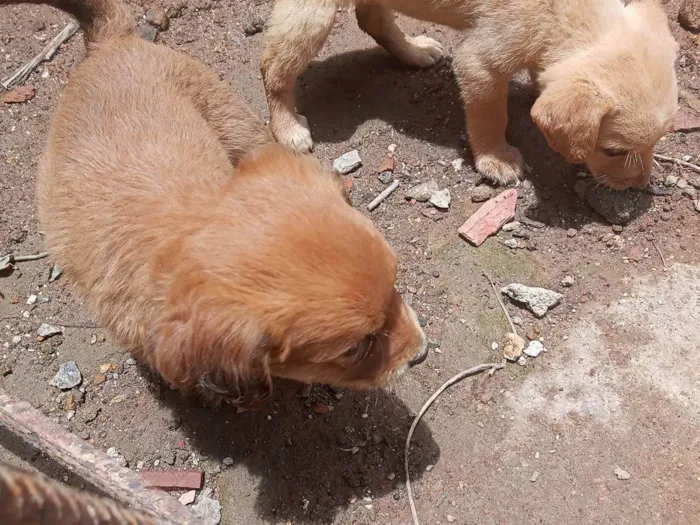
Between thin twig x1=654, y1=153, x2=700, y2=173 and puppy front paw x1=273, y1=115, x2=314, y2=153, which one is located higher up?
puppy front paw x1=273, y1=115, x2=314, y2=153

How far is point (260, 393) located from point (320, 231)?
0.73m

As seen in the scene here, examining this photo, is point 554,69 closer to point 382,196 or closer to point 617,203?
point 617,203

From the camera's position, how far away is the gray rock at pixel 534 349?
11.9 feet

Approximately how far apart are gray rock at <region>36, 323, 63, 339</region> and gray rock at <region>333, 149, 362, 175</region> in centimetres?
227

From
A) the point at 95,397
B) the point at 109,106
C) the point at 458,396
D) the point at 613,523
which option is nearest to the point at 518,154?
the point at 458,396

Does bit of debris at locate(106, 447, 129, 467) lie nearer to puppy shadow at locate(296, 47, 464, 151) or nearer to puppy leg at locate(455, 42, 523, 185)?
puppy shadow at locate(296, 47, 464, 151)

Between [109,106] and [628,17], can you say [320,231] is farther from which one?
[628,17]

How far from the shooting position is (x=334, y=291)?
213 cm

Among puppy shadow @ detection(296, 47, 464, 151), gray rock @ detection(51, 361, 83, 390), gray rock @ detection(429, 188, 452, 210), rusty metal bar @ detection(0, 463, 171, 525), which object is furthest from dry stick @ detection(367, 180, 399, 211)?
rusty metal bar @ detection(0, 463, 171, 525)

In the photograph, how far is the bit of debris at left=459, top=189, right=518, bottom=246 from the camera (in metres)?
4.14

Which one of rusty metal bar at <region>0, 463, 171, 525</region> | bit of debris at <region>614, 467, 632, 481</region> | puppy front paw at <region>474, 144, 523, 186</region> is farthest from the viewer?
puppy front paw at <region>474, 144, 523, 186</region>

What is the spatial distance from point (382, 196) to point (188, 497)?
2.42 metres

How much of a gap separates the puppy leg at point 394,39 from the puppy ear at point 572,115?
167cm

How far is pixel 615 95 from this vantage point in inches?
135
